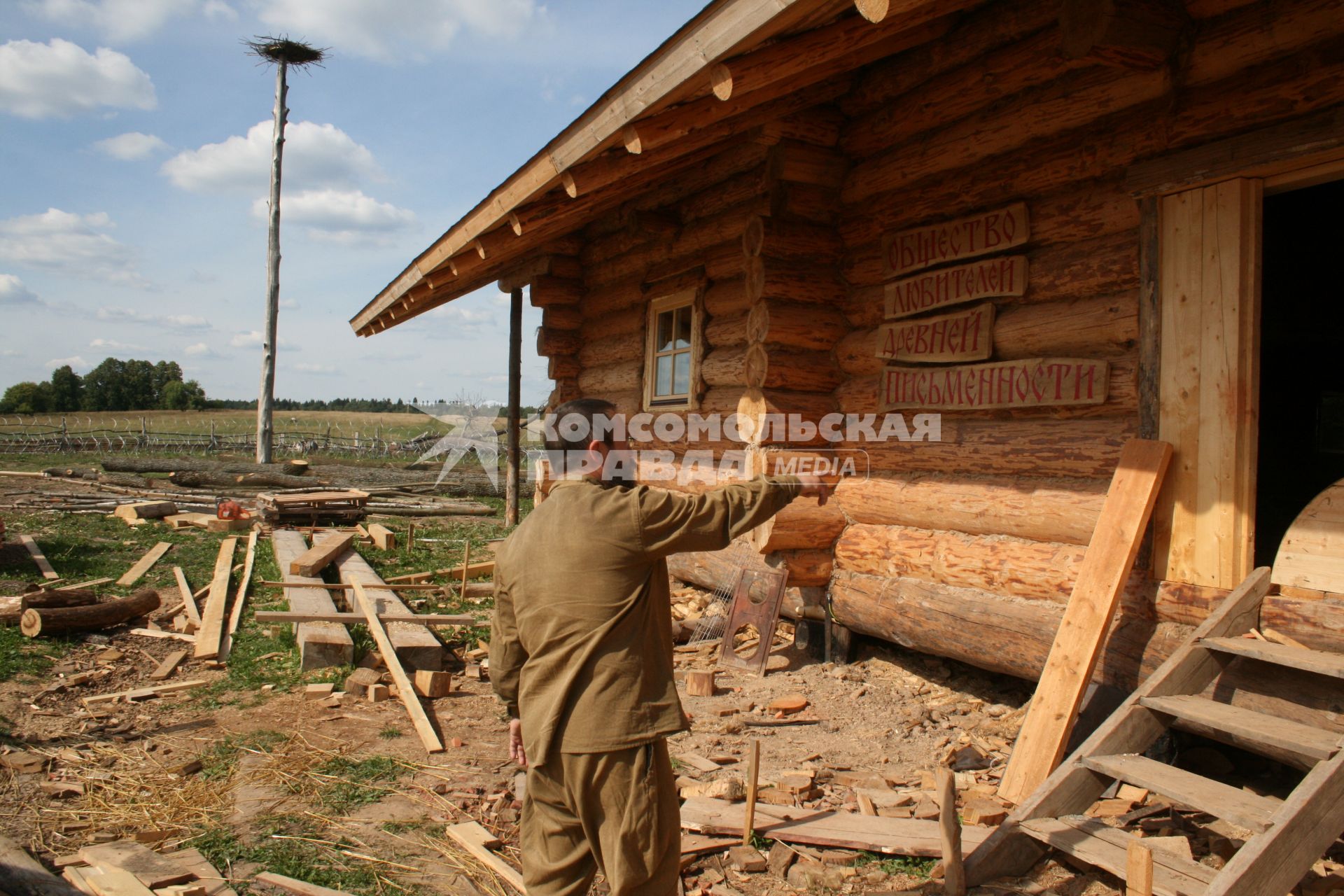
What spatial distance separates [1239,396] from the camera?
13.2 ft

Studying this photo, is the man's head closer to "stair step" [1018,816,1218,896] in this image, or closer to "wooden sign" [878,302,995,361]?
"stair step" [1018,816,1218,896]

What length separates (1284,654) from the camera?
3477mm

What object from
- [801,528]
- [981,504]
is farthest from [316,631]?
[981,504]

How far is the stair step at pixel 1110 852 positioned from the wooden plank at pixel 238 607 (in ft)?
20.1

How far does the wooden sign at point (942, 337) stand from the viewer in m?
5.46

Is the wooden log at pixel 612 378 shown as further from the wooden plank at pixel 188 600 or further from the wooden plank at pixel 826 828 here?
the wooden plank at pixel 826 828

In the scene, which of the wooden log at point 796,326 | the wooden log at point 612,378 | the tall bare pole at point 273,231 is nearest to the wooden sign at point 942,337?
the wooden log at point 796,326

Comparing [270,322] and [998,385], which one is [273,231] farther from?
[998,385]

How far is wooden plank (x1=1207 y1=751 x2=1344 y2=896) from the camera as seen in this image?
258cm

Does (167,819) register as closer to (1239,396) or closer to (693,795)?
(693,795)

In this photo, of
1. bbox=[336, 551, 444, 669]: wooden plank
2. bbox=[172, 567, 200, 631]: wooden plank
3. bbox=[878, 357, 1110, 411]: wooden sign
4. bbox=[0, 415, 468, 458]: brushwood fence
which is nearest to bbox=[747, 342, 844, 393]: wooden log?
bbox=[878, 357, 1110, 411]: wooden sign

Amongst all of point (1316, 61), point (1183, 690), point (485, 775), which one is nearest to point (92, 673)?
point (485, 775)

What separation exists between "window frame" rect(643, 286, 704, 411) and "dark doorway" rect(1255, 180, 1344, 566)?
15.3 feet

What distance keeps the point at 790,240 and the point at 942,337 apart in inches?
59.3
